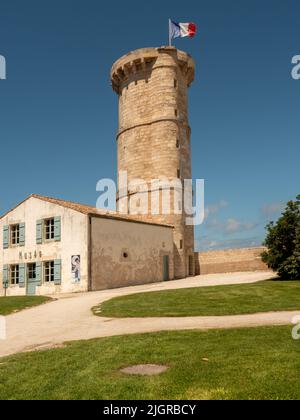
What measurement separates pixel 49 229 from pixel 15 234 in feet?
11.2

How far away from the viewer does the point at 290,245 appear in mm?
24484

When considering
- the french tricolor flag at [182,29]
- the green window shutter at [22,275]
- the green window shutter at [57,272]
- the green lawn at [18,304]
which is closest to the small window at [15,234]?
the green window shutter at [22,275]

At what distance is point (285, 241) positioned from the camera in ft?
80.4

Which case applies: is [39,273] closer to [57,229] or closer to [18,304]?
[57,229]

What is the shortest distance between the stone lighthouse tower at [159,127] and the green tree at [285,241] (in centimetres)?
1065

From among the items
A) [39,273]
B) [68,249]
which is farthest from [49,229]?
[39,273]

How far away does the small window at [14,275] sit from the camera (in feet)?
89.0

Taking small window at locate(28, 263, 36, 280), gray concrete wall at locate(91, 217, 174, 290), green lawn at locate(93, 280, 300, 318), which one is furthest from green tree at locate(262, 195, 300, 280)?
small window at locate(28, 263, 36, 280)

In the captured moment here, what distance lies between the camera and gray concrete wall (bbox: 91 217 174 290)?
24.4 m

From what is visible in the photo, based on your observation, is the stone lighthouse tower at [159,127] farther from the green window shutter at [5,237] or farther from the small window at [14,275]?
the small window at [14,275]

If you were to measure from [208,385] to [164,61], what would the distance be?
3564cm

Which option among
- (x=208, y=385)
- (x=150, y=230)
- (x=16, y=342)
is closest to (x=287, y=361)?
(x=208, y=385)
